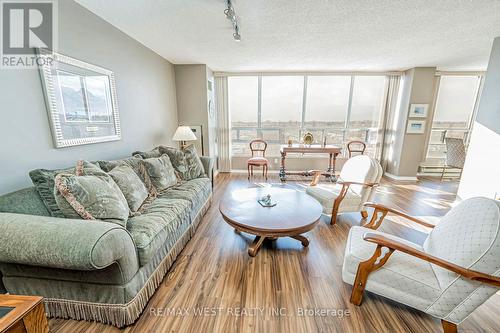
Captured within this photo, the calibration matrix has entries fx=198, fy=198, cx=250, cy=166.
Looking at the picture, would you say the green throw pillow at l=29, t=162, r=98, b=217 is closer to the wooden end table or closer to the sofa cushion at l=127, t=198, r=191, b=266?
the sofa cushion at l=127, t=198, r=191, b=266

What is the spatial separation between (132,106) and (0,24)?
4.69 ft

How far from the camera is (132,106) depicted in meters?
Answer: 2.84

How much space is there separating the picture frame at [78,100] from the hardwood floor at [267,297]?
1.55 m

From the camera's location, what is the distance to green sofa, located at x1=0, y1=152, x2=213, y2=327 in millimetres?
1080

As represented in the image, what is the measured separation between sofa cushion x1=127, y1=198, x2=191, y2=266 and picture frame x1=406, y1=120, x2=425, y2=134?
5063mm

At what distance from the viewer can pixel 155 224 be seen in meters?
1.63

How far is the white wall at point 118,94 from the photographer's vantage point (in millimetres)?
1468

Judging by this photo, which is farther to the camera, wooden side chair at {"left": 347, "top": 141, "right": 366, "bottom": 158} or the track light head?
wooden side chair at {"left": 347, "top": 141, "right": 366, "bottom": 158}

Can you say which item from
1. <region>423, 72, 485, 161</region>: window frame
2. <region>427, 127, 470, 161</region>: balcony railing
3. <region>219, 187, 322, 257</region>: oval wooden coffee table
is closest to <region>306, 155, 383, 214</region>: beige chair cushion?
<region>219, 187, 322, 257</region>: oval wooden coffee table

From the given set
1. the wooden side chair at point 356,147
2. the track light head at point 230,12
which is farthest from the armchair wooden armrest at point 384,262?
the wooden side chair at point 356,147

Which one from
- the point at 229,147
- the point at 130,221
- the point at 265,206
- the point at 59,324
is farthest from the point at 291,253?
the point at 229,147

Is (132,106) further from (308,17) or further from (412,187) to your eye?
(412,187)

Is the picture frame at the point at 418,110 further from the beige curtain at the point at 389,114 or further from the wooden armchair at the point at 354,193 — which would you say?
the wooden armchair at the point at 354,193

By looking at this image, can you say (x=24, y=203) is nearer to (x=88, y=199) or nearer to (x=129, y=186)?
(x=88, y=199)
